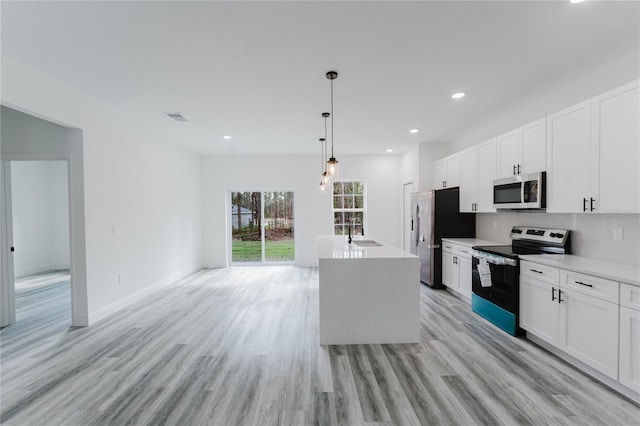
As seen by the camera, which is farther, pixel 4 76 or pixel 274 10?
pixel 4 76

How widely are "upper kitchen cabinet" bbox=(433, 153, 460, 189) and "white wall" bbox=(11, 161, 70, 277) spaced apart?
26.8ft

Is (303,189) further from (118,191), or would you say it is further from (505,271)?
(505,271)

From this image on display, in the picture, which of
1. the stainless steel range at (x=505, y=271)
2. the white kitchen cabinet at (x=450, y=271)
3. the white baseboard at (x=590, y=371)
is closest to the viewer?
the white baseboard at (x=590, y=371)

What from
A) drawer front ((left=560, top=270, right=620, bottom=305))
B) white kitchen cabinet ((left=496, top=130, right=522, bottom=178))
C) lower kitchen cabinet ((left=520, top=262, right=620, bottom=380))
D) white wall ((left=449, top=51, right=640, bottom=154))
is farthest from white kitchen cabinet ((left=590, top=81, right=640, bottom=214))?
white kitchen cabinet ((left=496, top=130, right=522, bottom=178))

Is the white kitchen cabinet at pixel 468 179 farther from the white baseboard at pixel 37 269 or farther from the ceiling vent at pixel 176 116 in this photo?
the white baseboard at pixel 37 269

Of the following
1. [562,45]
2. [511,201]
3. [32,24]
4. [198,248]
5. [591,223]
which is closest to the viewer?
[32,24]

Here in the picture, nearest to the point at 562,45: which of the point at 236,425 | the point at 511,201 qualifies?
the point at 511,201

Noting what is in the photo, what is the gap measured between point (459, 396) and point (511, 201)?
2406 mm

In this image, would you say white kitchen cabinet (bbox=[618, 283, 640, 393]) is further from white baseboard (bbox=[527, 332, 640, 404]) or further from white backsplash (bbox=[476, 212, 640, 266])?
white backsplash (bbox=[476, 212, 640, 266])

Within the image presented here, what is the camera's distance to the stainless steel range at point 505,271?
296 cm

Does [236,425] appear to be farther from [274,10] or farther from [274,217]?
[274,217]

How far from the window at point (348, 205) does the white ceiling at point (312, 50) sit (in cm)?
309

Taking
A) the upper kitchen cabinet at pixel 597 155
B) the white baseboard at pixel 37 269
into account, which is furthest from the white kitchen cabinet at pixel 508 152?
the white baseboard at pixel 37 269

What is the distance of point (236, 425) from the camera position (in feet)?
5.84
